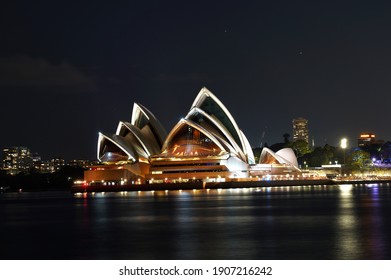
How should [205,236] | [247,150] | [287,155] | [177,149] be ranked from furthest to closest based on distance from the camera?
[287,155] → [247,150] → [177,149] → [205,236]

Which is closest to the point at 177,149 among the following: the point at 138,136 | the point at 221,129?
the point at 138,136

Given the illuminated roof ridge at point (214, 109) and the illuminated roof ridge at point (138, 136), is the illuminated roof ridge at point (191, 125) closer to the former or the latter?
the illuminated roof ridge at point (138, 136)

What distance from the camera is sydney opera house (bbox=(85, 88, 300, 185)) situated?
3824 inches

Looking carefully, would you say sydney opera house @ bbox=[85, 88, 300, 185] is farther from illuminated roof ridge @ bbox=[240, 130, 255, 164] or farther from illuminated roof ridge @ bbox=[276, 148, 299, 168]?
illuminated roof ridge @ bbox=[276, 148, 299, 168]

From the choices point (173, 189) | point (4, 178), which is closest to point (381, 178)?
point (173, 189)

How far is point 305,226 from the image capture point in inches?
1264

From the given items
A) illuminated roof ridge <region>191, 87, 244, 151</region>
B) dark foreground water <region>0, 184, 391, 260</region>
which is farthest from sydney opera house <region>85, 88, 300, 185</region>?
dark foreground water <region>0, 184, 391, 260</region>

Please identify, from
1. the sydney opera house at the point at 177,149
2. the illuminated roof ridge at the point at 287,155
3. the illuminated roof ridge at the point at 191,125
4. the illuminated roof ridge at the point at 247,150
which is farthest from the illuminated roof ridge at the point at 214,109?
the illuminated roof ridge at the point at 287,155

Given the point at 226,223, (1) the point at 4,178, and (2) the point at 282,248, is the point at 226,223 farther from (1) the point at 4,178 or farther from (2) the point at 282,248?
(1) the point at 4,178

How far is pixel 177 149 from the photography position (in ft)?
331

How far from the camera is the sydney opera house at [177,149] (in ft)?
319

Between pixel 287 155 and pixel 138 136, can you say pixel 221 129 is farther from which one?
pixel 287 155

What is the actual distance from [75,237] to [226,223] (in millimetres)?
8333

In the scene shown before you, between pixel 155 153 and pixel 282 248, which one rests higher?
pixel 155 153
